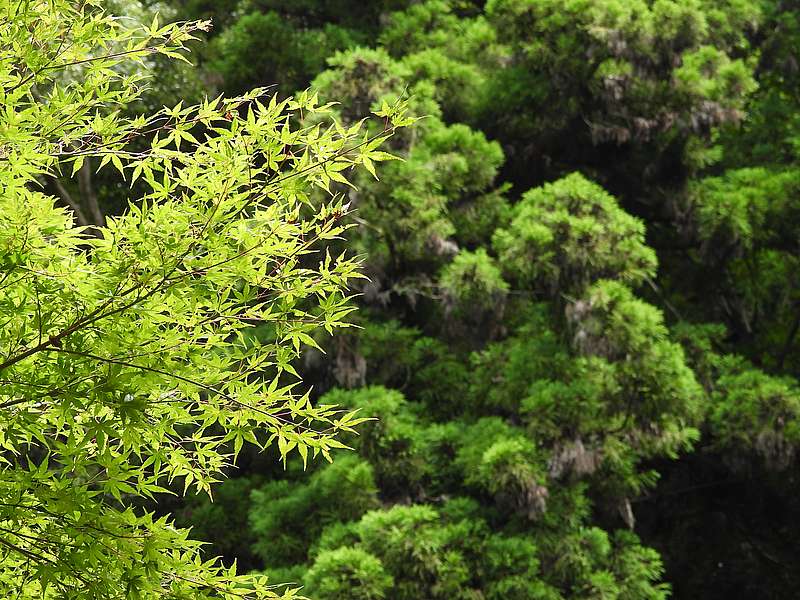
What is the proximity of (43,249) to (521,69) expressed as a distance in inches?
279

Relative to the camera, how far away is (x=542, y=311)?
323 inches

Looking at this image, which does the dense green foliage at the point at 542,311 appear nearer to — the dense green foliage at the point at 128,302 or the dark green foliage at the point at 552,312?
the dark green foliage at the point at 552,312

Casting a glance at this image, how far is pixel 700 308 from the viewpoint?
34.1 feet

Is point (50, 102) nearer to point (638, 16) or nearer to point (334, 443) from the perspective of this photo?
point (334, 443)

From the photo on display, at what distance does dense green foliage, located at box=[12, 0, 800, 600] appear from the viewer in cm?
745

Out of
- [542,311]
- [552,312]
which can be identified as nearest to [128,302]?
[552,312]

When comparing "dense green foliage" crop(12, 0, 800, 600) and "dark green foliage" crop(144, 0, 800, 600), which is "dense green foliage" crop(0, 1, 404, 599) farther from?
"dark green foliage" crop(144, 0, 800, 600)

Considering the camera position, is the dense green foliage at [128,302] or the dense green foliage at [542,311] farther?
the dense green foliage at [542,311]

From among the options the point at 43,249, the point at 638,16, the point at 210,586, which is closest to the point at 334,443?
the point at 210,586

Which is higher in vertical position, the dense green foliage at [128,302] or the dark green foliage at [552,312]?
the dense green foliage at [128,302]

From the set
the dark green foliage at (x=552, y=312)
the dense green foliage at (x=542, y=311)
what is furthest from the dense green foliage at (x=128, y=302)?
the dark green foliage at (x=552, y=312)

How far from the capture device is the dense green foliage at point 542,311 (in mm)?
7449

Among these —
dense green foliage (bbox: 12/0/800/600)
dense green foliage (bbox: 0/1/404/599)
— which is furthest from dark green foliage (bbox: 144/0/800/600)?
dense green foliage (bbox: 0/1/404/599)

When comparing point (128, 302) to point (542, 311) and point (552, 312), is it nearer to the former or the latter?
point (552, 312)
